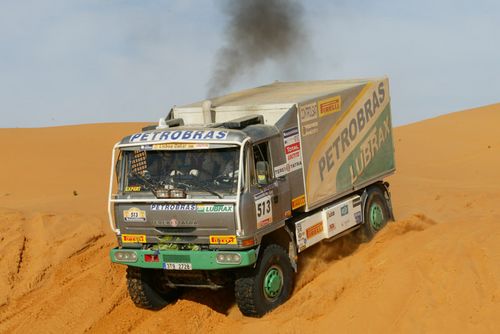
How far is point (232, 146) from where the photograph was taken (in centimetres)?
1005

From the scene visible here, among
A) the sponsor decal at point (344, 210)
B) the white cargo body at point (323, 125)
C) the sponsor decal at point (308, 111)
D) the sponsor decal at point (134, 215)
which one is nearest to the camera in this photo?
the sponsor decal at point (134, 215)

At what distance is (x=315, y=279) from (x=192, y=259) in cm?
205

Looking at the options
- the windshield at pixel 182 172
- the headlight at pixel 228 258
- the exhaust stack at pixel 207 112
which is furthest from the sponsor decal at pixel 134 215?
the exhaust stack at pixel 207 112

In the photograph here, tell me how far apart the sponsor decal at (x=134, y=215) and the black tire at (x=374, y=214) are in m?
4.59

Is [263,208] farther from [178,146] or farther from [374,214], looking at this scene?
[374,214]

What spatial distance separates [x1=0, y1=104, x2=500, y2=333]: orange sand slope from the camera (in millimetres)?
8656

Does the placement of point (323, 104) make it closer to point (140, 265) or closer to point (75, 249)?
point (140, 265)

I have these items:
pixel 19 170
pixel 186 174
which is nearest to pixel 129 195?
pixel 186 174

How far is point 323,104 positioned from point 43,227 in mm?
6119

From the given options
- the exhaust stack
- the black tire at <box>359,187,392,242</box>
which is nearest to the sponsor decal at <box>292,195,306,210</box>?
the exhaust stack

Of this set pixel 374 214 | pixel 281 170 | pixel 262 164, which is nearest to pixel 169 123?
A: pixel 281 170

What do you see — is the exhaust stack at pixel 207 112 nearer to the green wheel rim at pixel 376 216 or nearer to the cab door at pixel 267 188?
the cab door at pixel 267 188

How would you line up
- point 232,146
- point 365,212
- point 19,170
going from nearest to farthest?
point 232,146 < point 365,212 < point 19,170

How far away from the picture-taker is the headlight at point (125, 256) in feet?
34.3
